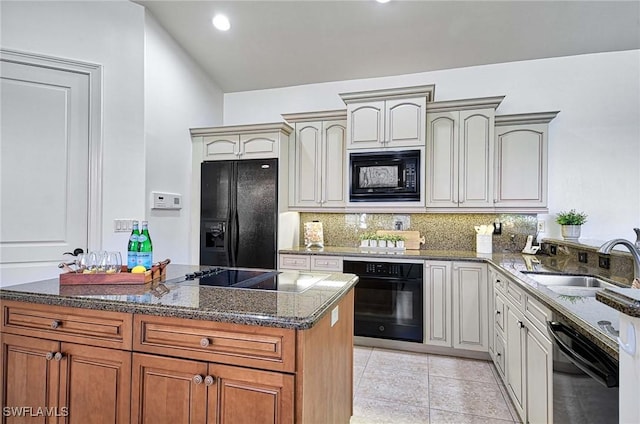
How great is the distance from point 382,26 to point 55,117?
9.69ft

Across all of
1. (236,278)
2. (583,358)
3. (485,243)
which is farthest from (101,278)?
(485,243)

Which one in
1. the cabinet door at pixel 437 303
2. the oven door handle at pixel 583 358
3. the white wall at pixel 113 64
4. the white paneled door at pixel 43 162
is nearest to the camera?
the oven door handle at pixel 583 358

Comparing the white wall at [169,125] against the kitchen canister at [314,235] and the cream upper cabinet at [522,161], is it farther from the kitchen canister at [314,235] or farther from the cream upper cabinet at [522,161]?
the cream upper cabinet at [522,161]

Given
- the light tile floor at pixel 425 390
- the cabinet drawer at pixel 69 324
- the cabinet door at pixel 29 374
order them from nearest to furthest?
the cabinet drawer at pixel 69 324 < the cabinet door at pixel 29 374 < the light tile floor at pixel 425 390

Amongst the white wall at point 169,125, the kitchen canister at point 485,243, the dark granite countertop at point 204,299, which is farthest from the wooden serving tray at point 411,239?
the white wall at point 169,125

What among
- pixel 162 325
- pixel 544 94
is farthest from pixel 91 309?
pixel 544 94

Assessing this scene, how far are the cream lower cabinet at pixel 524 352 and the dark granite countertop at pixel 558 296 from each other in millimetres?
73

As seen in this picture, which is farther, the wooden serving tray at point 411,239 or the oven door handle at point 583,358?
the wooden serving tray at point 411,239

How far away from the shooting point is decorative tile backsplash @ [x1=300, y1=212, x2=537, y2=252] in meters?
3.40

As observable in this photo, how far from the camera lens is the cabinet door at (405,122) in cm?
317

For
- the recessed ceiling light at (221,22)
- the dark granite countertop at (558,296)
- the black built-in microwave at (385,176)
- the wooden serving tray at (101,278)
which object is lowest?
the dark granite countertop at (558,296)

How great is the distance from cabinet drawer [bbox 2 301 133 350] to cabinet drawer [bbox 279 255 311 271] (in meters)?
2.06

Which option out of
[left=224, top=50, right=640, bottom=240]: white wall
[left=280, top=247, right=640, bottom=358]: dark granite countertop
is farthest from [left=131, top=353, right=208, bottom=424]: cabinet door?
[left=224, top=50, right=640, bottom=240]: white wall

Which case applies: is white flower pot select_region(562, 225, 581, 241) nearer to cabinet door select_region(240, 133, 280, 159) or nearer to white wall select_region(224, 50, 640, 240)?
white wall select_region(224, 50, 640, 240)
